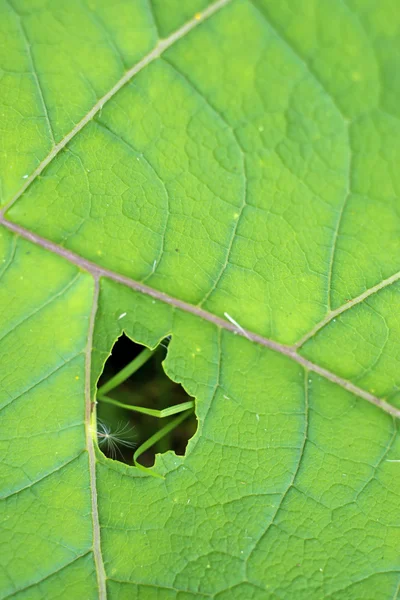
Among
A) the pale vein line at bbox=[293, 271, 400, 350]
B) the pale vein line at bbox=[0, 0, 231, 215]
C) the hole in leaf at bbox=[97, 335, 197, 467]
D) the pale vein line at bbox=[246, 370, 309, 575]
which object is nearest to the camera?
the pale vein line at bbox=[0, 0, 231, 215]

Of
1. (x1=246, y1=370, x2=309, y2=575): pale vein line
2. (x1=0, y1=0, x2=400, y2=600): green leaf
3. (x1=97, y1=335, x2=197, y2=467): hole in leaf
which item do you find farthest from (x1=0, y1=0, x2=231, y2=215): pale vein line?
(x1=246, y1=370, x2=309, y2=575): pale vein line

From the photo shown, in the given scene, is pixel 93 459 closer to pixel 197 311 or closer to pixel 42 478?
pixel 42 478

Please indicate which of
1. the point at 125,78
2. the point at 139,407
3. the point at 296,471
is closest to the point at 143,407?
the point at 139,407

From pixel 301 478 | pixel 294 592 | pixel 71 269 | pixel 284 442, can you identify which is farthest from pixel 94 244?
pixel 294 592

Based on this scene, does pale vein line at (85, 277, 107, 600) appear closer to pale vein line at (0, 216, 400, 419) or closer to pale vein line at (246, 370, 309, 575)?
pale vein line at (0, 216, 400, 419)

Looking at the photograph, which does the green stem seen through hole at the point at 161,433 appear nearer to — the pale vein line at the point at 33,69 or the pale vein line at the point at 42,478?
the pale vein line at the point at 42,478

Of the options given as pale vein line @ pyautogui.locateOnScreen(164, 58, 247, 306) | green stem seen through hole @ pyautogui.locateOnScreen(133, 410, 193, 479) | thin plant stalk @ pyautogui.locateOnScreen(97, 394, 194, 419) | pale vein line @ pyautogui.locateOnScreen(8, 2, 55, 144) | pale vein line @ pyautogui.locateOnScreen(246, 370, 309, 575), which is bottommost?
pale vein line @ pyautogui.locateOnScreen(246, 370, 309, 575)
